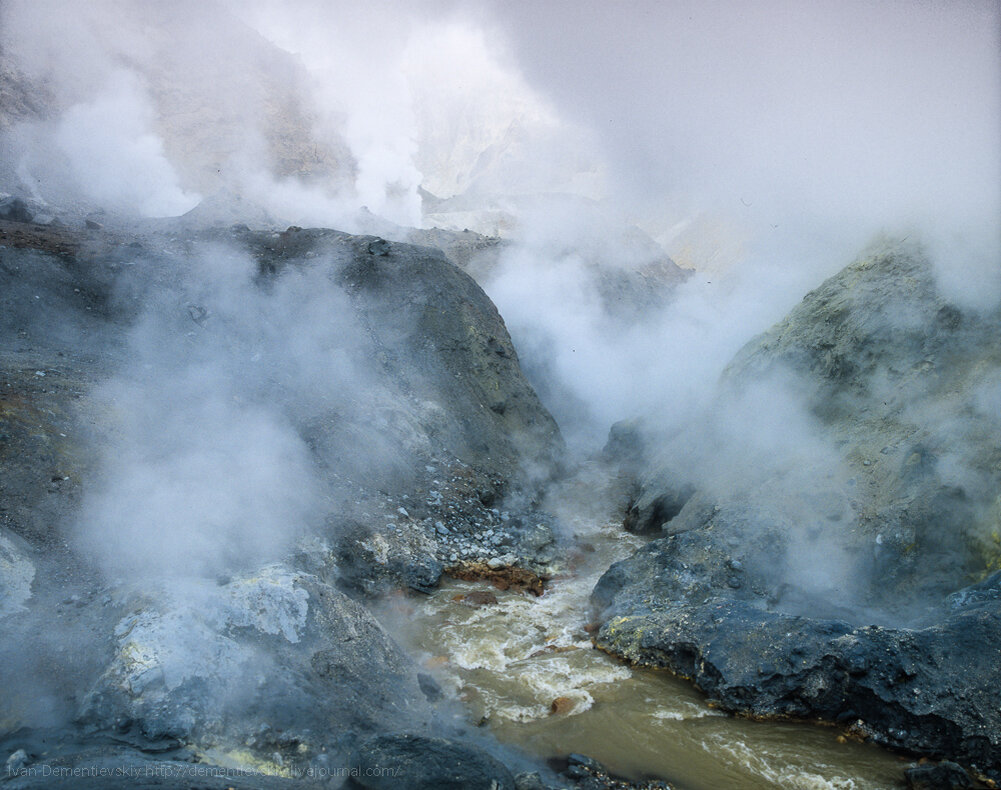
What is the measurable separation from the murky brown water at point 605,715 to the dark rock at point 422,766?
119 cm

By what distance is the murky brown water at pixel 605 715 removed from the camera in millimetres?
5719

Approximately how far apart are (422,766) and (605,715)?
2557 mm

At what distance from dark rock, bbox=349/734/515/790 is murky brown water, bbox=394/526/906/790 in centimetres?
119

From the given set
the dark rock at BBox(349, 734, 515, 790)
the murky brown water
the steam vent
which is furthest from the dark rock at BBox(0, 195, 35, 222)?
the dark rock at BBox(349, 734, 515, 790)

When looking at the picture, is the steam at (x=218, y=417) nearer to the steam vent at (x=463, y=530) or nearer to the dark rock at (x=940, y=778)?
the steam vent at (x=463, y=530)

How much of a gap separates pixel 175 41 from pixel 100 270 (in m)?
36.2

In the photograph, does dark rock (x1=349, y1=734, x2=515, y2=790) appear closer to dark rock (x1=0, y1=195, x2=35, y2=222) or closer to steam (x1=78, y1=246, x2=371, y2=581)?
steam (x1=78, y1=246, x2=371, y2=581)

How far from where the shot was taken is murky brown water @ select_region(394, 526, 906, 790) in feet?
18.8

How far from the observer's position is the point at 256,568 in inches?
289

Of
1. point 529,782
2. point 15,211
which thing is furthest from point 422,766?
point 15,211

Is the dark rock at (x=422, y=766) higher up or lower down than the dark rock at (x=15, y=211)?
lower down

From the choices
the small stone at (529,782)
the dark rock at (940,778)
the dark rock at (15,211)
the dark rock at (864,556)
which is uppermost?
the dark rock at (15,211)

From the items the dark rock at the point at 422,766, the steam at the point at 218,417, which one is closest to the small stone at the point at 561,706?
the dark rock at the point at 422,766

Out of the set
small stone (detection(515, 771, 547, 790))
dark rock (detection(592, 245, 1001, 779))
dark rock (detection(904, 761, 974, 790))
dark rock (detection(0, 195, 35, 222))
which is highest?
dark rock (detection(0, 195, 35, 222))
